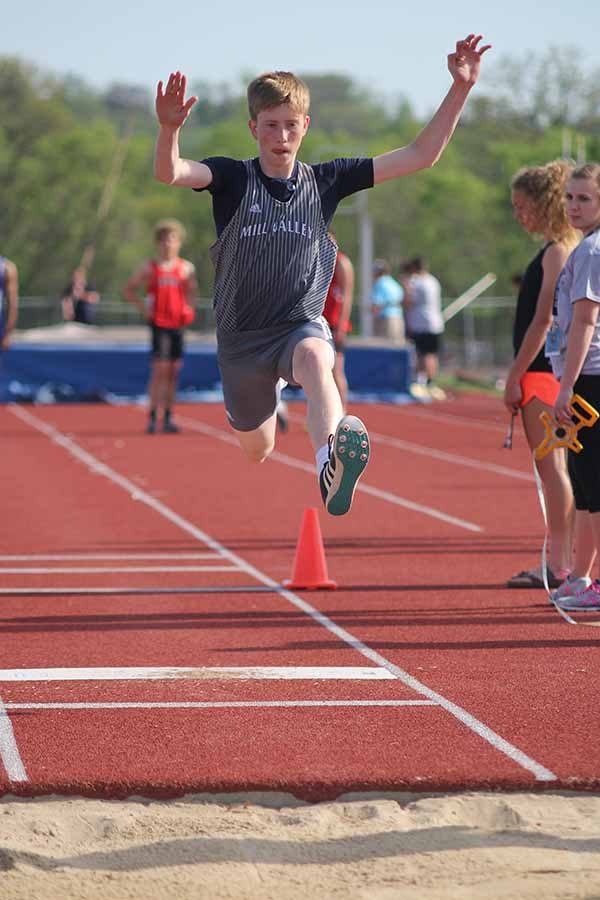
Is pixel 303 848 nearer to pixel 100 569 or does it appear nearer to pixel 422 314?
pixel 100 569

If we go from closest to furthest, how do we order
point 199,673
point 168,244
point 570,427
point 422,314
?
point 199,673
point 570,427
point 168,244
point 422,314

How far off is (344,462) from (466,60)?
1.72m

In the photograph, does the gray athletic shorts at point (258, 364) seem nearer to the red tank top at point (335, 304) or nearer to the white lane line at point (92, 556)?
the white lane line at point (92, 556)

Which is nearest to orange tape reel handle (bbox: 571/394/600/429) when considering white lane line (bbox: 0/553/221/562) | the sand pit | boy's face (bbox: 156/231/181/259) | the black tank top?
the black tank top

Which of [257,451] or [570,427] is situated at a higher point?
[570,427]

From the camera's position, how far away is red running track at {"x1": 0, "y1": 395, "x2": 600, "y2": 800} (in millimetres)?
4895

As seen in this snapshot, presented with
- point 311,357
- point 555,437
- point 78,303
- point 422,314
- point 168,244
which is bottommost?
point 78,303

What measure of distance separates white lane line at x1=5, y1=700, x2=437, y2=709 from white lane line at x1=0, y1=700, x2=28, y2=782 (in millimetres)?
221

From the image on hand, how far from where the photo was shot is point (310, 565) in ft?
26.8

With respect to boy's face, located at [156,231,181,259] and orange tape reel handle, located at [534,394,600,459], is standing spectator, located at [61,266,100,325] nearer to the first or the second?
boy's face, located at [156,231,181,259]

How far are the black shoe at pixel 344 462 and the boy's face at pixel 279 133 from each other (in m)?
1.15

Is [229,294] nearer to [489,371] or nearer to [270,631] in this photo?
[270,631]

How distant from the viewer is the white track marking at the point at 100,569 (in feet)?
29.3

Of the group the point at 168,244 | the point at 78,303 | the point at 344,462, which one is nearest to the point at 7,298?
the point at 168,244
